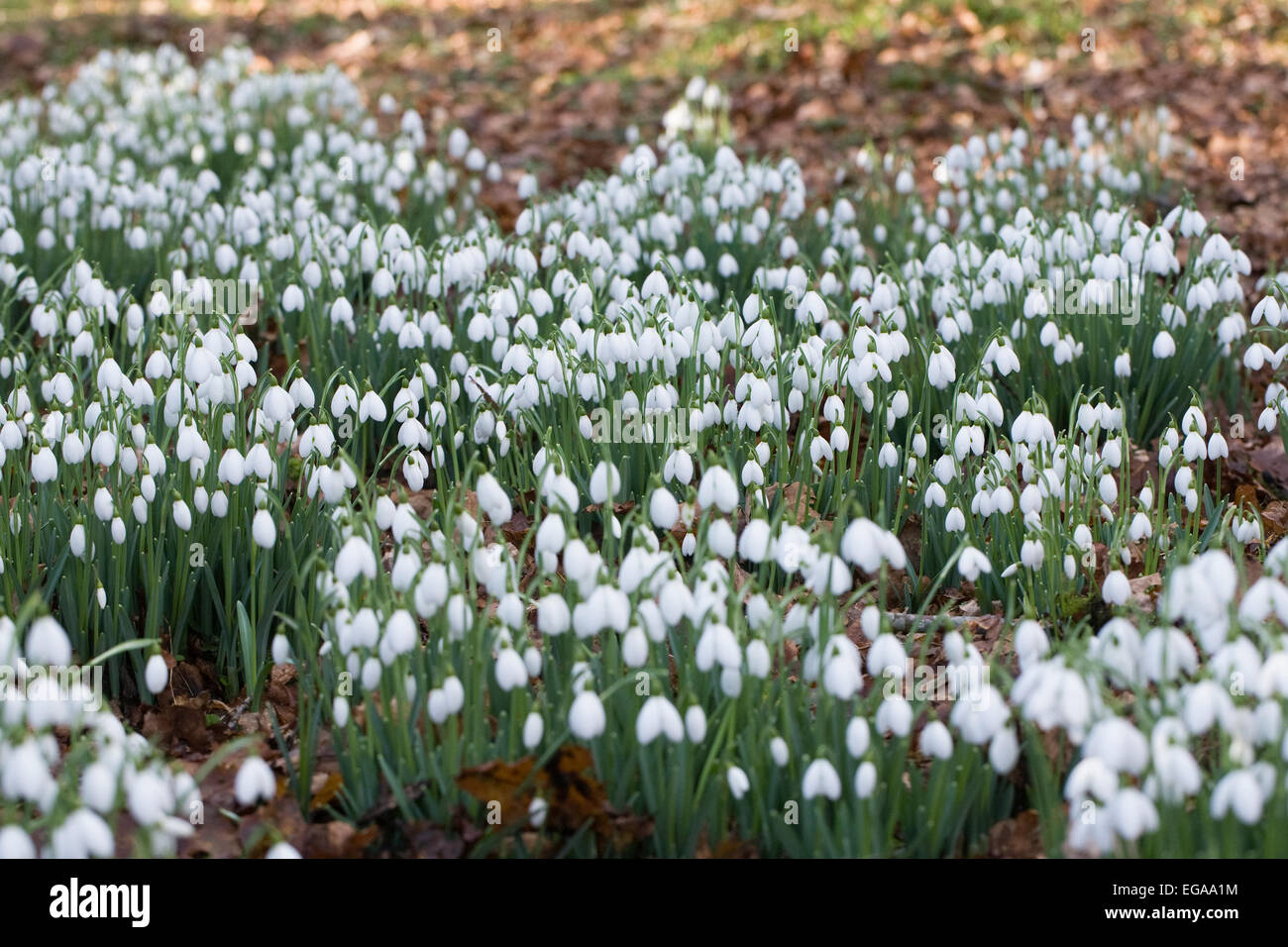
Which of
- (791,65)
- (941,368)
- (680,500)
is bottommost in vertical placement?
(680,500)

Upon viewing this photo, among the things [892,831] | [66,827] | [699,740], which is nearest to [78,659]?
[66,827]

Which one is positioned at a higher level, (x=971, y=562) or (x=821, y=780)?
(x=971, y=562)

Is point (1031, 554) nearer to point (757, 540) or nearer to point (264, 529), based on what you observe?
point (757, 540)

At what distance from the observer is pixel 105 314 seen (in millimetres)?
4352

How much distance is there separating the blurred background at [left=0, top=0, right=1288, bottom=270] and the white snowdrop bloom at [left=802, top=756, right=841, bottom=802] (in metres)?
5.17

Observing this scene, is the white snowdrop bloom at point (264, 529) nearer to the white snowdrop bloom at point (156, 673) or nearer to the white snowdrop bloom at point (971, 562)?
the white snowdrop bloom at point (156, 673)

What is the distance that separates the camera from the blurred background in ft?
27.2

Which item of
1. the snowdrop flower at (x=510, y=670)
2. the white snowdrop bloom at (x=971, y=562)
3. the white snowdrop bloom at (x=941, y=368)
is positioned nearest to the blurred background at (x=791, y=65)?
the white snowdrop bloom at (x=941, y=368)

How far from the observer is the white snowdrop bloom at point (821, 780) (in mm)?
2191

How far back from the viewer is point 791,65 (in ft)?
31.9

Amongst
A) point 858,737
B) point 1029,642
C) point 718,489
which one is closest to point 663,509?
point 718,489

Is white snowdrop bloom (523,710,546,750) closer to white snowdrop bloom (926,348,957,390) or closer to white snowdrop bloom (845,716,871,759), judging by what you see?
white snowdrop bloom (845,716,871,759)

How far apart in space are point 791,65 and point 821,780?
8264mm

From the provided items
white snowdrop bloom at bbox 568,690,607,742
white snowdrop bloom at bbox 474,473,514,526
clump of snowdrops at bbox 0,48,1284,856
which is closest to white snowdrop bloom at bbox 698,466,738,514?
clump of snowdrops at bbox 0,48,1284,856
